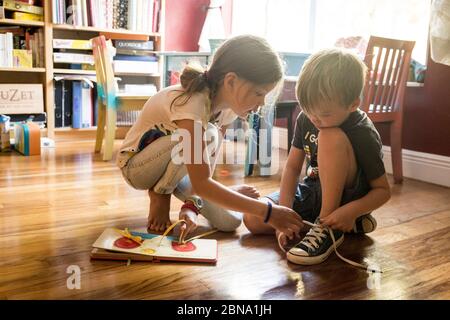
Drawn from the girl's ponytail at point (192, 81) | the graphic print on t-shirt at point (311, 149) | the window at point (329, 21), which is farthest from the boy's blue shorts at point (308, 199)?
the window at point (329, 21)

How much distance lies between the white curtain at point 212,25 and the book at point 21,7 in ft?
3.75

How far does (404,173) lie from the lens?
7.40 ft

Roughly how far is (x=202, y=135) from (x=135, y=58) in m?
2.27

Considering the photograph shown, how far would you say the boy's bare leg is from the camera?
3.75ft

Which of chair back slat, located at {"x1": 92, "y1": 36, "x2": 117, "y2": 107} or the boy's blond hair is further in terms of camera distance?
chair back slat, located at {"x1": 92, "y1": 36, "x2": 117, "y2": 107}

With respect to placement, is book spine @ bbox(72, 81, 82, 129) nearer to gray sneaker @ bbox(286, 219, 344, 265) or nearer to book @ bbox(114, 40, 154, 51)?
book @ bbox(114, 40, 154, 51)

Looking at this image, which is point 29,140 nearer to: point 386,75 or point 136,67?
point 136,67

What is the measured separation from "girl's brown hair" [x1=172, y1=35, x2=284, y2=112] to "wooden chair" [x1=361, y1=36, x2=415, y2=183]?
3.01 feet

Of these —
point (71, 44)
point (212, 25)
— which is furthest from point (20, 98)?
point (212, 25)

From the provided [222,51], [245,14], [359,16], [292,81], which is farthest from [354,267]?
[245,14]

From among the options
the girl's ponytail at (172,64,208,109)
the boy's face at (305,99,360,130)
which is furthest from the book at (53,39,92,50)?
the boy's face at (305,99,360,130)

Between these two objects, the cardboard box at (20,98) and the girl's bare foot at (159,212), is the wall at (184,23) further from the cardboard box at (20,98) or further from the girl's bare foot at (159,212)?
the girl's bare foot at (159,212)

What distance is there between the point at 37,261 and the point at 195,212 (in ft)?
1.42

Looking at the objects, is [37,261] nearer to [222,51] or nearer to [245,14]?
[222,51]
